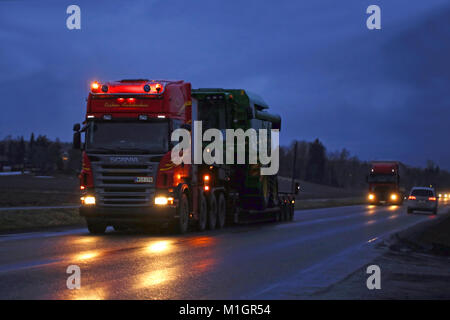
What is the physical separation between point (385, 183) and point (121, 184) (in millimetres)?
50415

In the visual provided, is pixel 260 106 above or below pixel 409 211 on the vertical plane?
above

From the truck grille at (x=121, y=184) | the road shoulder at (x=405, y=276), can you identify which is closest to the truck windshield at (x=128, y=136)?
the truck grille at (x=121, y=184)

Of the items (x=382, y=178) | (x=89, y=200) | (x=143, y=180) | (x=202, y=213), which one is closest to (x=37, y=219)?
(x=202, y=213)

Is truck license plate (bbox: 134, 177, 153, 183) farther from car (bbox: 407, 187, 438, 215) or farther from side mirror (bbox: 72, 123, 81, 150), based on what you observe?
car (bbox: 407, 187, 438, 215)

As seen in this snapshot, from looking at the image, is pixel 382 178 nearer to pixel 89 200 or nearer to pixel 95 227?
pixel 95 227

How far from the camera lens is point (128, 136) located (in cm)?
2084

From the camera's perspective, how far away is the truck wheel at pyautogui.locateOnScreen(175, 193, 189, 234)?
21761 millimetres

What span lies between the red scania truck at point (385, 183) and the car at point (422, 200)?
1872 cm

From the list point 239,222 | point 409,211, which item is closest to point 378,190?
point 409,211

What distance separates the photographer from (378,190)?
68.3 metres

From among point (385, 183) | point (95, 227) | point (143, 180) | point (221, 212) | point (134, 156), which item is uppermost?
point (134, 156)

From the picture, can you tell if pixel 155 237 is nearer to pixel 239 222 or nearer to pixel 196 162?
pixel 196 162

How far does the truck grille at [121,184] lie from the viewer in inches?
816

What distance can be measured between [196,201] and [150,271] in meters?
11.5
